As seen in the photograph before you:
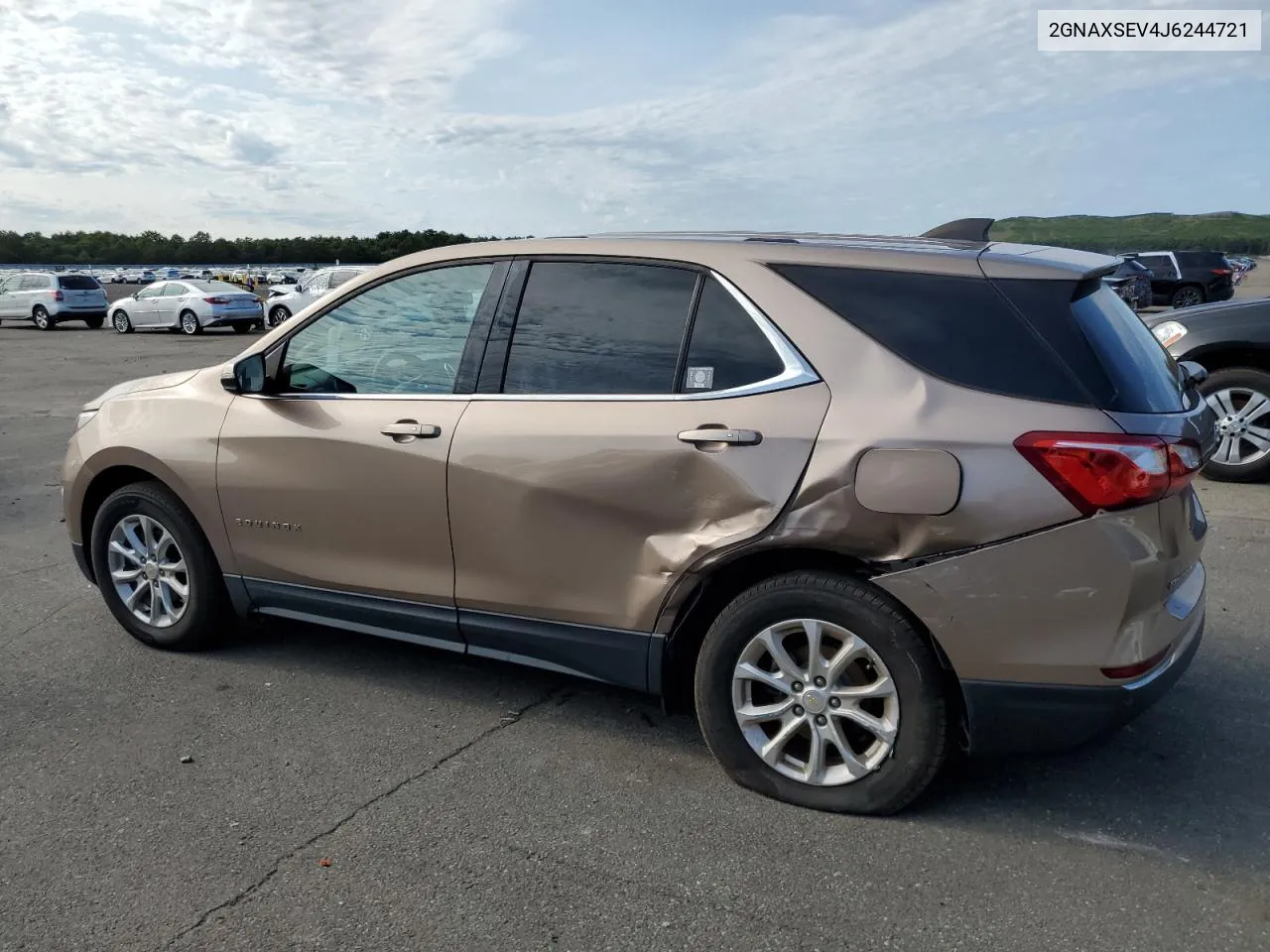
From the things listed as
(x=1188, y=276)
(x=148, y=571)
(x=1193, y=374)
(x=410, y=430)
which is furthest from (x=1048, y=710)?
(x=1188, y=276)

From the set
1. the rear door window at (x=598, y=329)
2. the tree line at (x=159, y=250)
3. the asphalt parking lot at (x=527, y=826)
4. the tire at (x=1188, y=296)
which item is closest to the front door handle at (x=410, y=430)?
the rear door window at (x=598, y=329)

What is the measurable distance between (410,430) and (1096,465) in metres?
2.25

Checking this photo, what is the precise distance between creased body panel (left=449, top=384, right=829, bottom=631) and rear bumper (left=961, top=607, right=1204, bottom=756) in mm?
808

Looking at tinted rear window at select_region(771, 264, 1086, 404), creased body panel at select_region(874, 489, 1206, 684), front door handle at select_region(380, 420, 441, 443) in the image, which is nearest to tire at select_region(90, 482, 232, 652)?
front door handle at select_region(380, 420, 441, 443)

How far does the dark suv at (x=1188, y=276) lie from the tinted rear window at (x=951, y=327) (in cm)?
2992

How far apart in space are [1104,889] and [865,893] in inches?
25.3

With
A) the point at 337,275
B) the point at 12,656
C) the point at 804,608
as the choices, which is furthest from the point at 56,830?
the point at 337,275

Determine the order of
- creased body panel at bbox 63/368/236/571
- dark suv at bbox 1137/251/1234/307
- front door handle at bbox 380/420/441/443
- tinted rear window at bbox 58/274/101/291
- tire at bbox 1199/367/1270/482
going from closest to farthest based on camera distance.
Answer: front door handle at bbox 380/420/441/443
creased body panel at bbox 63/368/236/571
tire at bbox 1199/367/1270/482
tinted rear window at bbox 58/274/101/291
dark suv at bbox 1137/251/1234/307

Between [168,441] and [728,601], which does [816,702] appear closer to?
[728,601]

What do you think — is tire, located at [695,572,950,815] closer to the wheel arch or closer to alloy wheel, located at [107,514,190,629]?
the wheel arch

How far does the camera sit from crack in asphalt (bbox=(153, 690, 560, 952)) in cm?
Answer: 272

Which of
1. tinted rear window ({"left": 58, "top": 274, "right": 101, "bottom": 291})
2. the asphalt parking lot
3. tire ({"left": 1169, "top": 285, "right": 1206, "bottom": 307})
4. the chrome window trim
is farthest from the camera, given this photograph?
tire ({"left": 1169, "top": 285, "right": 1206, "bottom": 307})

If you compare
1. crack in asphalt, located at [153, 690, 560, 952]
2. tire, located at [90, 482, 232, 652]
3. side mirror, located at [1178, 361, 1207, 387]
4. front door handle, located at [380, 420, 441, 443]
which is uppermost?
side mirror, located at [1178, 361, 1207, 387]

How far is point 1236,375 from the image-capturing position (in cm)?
764
